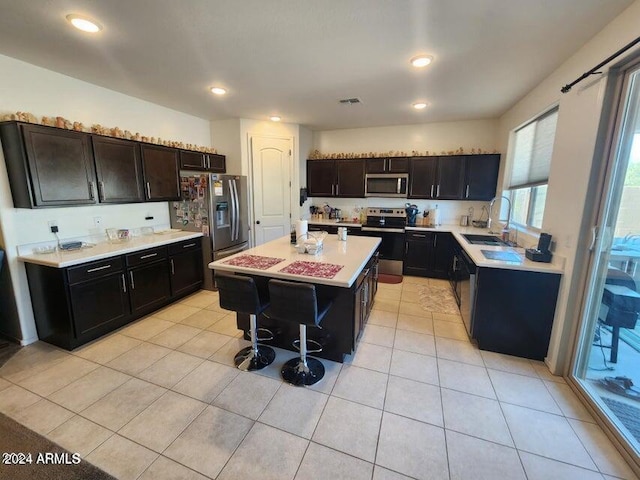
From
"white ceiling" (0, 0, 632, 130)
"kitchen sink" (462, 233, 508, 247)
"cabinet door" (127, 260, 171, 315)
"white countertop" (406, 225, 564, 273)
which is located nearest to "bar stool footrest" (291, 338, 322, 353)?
"white countertop" (406, 225, 564, 273)

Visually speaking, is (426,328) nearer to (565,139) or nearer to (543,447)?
(543,447)

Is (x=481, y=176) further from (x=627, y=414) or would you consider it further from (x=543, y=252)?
(x=627, y=414)

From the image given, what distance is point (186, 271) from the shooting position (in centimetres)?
376

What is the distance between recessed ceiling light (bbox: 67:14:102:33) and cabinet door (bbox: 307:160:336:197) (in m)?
3.67

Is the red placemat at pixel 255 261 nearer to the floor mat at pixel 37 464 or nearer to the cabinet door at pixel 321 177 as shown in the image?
the floor mat at pixel 37 464

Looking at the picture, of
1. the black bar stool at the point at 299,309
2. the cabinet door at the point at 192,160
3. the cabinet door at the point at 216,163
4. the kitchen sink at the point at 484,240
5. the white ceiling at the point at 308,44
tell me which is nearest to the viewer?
the white ceiling at the point at 308,44

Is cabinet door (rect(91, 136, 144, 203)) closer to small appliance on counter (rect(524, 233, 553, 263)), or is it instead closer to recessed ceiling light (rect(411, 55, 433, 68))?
recessed ceiling light (rect(411, 55, 433, 68))

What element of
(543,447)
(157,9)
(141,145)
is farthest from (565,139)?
(141,145)

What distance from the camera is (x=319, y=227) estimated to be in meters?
5.19

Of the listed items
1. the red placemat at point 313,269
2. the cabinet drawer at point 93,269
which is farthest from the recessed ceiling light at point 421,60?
the cabinet drawer at point 93,269

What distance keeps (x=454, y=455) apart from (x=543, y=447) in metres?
0.56

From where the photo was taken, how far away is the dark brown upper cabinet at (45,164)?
2.34 m

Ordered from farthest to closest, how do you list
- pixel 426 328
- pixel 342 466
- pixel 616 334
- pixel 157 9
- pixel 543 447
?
pixel 426 328, pixel 616 334, pixel 157 9, pixel 543 447, pixel 342 466

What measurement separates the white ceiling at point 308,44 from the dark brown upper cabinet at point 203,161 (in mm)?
754
